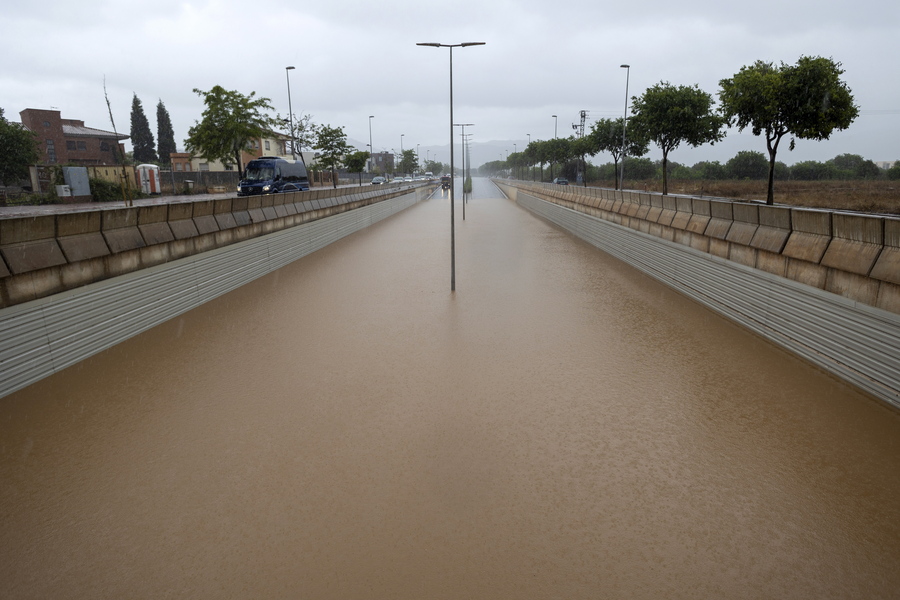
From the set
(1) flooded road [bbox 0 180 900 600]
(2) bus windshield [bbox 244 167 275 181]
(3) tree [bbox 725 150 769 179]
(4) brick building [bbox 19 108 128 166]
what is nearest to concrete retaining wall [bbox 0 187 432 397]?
(1) flooded road [bbox 0 180 900 600]

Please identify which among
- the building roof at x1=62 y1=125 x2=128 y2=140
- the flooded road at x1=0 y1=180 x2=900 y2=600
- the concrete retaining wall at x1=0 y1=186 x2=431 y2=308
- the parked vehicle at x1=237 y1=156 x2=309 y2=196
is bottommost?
the flooded road at x1=0 y1=180 x2=900 y2=600

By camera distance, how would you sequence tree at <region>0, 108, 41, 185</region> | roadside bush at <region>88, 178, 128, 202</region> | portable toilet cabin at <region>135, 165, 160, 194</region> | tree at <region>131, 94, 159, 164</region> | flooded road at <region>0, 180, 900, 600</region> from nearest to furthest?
1. flooded road at <region>0, 180, 900, 600</region>
2. roadside bush at <region>88, 178, 128, 202</region>
3. portable toilet cabin at <region>135, 165, 160, 194</region>
4. tree at <region>0, 108, 41, 185</region>
5. tree at <region>131, 94, 159, 164</region>

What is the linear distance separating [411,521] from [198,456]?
2.28 meters

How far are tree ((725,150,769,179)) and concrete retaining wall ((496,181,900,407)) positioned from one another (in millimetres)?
77609

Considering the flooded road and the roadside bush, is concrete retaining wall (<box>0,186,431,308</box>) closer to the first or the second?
the flooded road

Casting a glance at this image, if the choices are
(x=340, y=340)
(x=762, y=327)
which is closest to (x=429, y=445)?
(x=340, y=340)

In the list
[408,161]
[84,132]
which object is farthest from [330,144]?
[408,161]

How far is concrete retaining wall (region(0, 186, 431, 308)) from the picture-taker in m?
6.68

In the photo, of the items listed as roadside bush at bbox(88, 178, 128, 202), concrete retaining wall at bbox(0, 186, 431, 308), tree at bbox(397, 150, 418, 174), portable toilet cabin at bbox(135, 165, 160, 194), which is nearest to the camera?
concrete retaining wall at bbox(0, 186, 431, 308)

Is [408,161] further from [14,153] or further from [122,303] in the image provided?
[122,303]

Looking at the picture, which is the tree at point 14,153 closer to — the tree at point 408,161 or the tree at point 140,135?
the tree at point 140,135

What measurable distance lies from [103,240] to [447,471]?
270 inches

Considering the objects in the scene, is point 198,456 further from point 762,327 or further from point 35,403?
point 762,327

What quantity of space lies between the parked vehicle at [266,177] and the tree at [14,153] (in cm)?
2691
